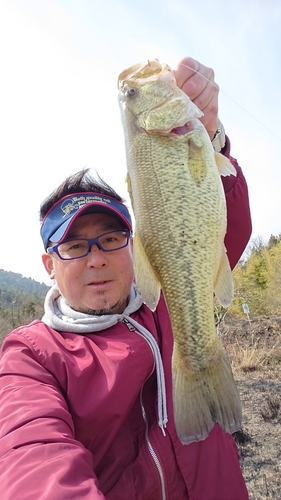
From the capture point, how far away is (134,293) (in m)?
2.66

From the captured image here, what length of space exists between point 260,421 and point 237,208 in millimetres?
5329

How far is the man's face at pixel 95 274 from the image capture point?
92.7 inches

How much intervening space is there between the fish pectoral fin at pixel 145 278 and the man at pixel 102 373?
1.53 feet

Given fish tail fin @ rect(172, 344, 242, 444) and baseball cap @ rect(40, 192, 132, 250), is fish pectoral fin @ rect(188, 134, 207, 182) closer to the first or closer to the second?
baseball cap @ rect(40, 192, 132, 250)

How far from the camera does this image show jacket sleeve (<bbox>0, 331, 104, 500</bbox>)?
4.09ft

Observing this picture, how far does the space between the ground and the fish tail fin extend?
3212 millimetres

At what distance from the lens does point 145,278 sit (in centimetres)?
185

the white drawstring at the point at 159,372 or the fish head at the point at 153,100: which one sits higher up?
the fish head at the point at 153,100

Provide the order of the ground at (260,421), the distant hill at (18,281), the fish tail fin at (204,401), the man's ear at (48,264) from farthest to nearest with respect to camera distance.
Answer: the distant hill at (18,281), the ground at (260,421), the man's ear at (48,264), the fish tail fin at (204,401)

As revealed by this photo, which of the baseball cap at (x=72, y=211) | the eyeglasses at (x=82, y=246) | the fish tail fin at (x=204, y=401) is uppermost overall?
the baseball cap at (x=72, y=211)

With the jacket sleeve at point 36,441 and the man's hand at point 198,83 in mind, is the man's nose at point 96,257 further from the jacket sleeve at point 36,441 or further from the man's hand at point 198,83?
the man's hand at point 198,83

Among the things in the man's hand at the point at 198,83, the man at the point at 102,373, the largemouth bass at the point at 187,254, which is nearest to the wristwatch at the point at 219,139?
the man at the point at 102,373

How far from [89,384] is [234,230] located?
1.29 metres

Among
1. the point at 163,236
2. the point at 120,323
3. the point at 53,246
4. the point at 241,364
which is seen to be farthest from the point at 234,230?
the point at 241,364
